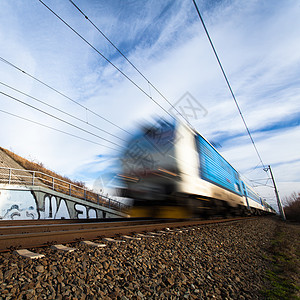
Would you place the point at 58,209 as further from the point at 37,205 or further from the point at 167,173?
the point at 167,173

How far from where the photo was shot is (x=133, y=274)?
7.85ft

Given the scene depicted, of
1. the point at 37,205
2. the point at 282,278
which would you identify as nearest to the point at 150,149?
Answer: the point at 282,278

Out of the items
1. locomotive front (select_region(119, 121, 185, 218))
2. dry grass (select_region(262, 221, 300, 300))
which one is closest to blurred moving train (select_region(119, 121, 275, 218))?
locomotive front (select_region(119, 121, 185, 218))

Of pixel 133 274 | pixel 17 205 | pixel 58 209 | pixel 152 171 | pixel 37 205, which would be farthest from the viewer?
pixel 58 209

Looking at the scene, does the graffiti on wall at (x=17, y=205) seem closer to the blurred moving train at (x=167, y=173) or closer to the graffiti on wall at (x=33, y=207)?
the graffiti on wall at (x=33, y=207)

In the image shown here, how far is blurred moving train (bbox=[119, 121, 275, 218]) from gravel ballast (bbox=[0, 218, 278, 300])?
91.3 inches

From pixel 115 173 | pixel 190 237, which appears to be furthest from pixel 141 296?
pixel 115 173

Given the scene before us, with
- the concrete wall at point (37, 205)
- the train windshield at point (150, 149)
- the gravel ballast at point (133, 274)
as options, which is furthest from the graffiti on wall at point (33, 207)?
the gravel ballast at point (133, 274)

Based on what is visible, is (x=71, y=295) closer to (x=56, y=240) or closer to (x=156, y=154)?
(x=56, y=240)

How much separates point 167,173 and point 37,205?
8.57 meters

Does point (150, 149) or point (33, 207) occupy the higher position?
point (150, 149)

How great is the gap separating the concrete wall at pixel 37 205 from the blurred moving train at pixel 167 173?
6474 mm

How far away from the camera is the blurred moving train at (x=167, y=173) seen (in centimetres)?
607

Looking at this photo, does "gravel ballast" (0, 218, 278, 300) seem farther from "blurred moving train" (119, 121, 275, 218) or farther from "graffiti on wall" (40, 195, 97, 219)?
"graffiti on wall" (40, 195, 97, 219)
